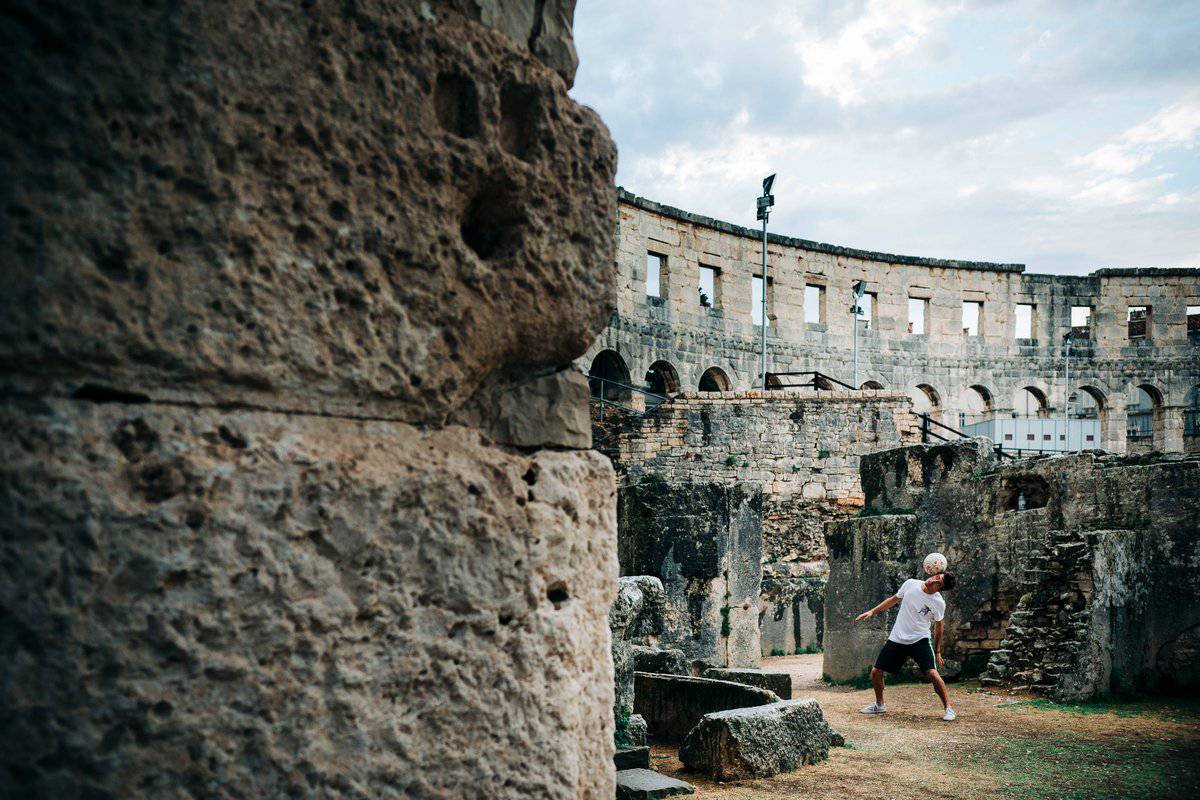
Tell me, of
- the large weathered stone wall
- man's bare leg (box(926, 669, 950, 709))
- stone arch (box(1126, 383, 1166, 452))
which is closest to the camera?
the large weathered stone wall

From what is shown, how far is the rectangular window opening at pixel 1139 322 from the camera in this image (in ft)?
103

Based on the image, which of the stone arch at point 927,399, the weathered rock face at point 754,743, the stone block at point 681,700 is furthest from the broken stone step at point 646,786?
the stone arch at point 927,399

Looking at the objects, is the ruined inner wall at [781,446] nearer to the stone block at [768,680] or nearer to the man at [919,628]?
the stone block at [768,680]

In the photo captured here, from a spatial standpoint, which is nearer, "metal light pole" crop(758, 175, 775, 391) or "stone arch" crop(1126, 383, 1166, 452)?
"metal light pole" crop(758, 175, 775, 391)

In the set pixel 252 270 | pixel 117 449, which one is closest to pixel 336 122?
pixel 252 270

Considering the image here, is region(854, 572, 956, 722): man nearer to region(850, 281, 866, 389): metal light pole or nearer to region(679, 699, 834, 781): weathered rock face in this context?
region(679, 699, 834, 781): weathered rock face

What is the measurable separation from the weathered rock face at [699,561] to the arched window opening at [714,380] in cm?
1482

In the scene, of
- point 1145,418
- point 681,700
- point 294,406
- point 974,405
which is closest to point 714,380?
point 974,405

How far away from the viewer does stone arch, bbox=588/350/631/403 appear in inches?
923

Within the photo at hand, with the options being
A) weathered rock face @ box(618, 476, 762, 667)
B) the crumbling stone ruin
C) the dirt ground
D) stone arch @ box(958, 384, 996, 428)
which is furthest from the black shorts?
stone arch @ box(958, 384, 996, 428)

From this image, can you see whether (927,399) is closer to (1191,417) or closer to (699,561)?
(1191,417)

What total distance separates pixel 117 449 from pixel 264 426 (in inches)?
7.5

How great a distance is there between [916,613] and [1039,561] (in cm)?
235

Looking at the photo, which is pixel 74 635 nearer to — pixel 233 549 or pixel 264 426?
pixel 233 549
